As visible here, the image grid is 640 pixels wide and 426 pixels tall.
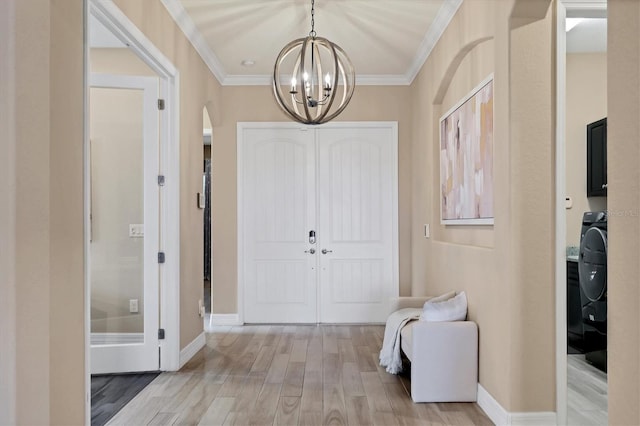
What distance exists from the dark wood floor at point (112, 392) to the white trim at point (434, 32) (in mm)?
3593

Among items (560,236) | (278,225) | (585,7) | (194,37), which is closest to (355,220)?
(278,225)

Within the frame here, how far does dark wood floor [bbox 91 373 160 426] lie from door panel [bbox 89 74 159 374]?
0.11 m

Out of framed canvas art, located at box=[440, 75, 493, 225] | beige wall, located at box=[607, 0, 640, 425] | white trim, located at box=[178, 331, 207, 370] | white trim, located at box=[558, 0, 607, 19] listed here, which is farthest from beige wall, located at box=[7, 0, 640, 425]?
white trim, located at box=[178, 331, 207, 370]

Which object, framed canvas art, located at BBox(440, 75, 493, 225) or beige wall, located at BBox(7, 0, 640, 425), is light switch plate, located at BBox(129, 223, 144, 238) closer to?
beige wall, located at BBox(7, 0, 640, 425)

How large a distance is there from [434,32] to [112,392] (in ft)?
12.5

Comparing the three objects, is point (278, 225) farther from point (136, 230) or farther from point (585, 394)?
point (585, 394)

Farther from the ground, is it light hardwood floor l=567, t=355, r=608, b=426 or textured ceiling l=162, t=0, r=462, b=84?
textured ceiling l=162, t=0, r=462, b=84

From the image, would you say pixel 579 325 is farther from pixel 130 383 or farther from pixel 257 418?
pixel 130 383

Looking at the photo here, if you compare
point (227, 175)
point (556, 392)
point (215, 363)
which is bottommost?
point (215, 363)

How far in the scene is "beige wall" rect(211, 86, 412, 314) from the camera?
18.3 ft

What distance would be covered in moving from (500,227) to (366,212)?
284 centimetres

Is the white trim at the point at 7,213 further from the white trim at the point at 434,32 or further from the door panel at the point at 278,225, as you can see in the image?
the door panel at the point at 278,225

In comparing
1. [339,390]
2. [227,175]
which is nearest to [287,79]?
[227,175]

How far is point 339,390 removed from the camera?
3.33 metres
